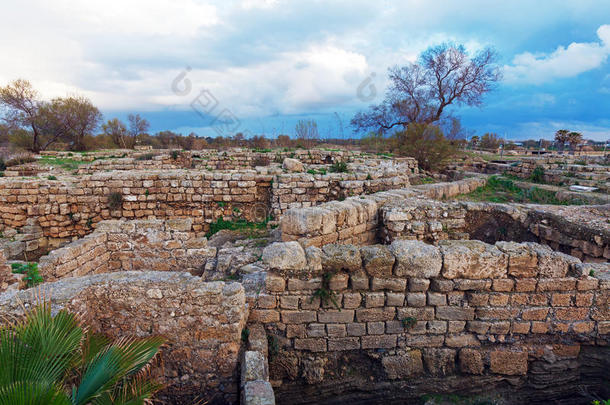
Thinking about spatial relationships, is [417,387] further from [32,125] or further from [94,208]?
[32,125]

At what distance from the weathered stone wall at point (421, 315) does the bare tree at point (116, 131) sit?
103 feet

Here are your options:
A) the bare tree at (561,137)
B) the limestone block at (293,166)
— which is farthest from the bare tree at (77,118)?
the bare tree at (561,137)

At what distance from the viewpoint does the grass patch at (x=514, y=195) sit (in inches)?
389

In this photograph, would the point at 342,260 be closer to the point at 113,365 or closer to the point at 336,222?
the point at 336,222

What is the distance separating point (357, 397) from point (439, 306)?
1.42 metres

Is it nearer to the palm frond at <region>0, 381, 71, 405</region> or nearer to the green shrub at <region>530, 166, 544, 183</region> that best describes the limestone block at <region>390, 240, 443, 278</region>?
the palm frond at <region>0, 381, 71, 405</region>

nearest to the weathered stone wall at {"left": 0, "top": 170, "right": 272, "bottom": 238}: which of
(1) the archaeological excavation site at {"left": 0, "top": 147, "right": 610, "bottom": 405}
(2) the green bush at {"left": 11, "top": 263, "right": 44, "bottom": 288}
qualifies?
(1) the archaeological excavation site at {"left": 0, "top": 147, "right": 610, "bottom": 405}

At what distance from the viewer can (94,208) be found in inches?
348

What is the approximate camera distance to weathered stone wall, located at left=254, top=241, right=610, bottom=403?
3596mm

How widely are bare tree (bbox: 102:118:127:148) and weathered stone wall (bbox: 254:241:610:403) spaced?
103ft

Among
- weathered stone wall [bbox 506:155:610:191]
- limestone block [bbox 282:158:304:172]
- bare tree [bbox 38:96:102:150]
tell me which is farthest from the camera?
bare tree [bbox 38:96:102:150]

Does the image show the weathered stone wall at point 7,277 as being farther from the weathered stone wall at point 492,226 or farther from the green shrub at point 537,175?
the green shrub at point 537,175

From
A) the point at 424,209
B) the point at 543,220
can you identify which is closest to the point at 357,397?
the point at 424,209

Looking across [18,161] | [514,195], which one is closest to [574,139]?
[514,195]
